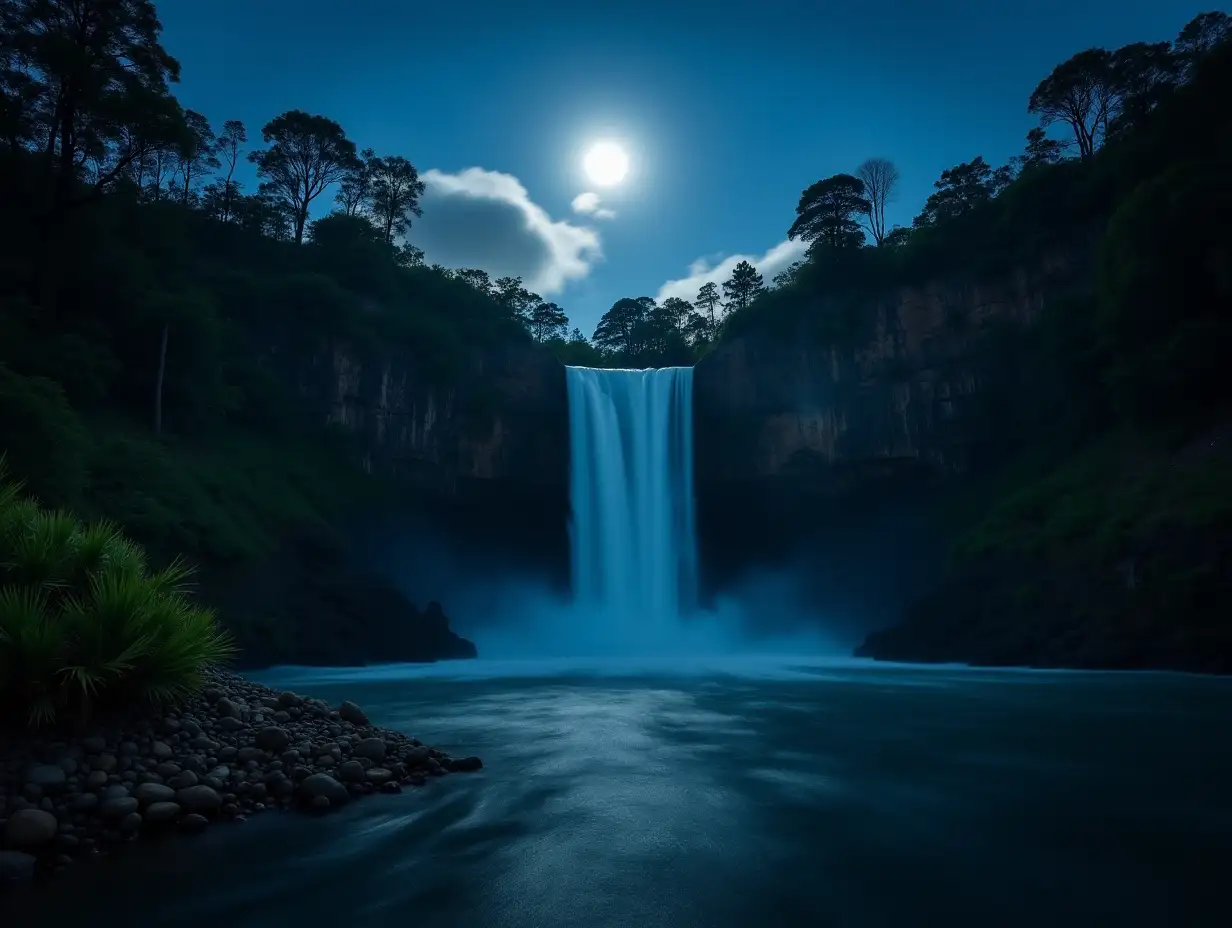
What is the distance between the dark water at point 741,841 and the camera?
4.09 m

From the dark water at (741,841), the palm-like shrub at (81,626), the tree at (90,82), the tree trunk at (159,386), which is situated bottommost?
the dark water at (741,841)

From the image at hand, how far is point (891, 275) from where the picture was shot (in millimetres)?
38000

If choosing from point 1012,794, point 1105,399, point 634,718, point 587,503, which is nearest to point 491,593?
point 587,503

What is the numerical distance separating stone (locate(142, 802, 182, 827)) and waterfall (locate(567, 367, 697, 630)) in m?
34.2

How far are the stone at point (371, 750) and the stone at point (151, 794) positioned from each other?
191 centimetres

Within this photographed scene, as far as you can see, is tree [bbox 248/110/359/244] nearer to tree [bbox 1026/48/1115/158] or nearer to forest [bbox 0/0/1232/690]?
forest [bbox 0/0/1232/690]

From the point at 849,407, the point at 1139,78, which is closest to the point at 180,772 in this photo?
the point at 849,407

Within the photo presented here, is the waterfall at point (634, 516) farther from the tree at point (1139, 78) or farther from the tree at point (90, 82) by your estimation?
the tree at point (1139, 78)

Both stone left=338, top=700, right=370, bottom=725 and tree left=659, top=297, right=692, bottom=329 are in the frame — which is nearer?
stone left=338, top=700, right=370, bottom=725

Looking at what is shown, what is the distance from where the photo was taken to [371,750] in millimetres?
6984

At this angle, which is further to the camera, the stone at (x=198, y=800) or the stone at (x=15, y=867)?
the stone at (x=198, y=800)

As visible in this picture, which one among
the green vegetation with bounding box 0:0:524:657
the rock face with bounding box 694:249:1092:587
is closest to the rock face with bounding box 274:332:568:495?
the green vegetation with bounding box 0:0:524:657

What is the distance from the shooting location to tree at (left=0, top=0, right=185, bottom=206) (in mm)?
24609

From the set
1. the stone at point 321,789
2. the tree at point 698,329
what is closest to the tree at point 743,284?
the tree at point 698,329
